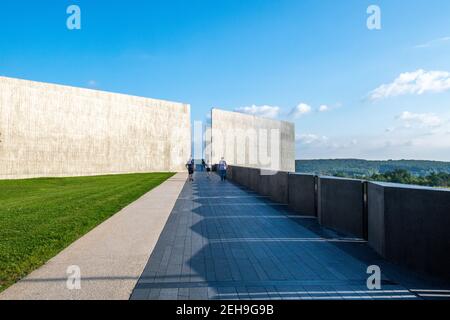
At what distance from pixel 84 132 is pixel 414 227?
36.2 meters

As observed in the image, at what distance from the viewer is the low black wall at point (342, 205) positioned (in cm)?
754

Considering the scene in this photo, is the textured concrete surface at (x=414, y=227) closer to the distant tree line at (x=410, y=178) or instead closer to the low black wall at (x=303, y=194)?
the distant tree line at (x=410, y=178)

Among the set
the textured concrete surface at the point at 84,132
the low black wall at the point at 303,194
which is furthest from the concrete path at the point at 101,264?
the textured concrete surface at the point at 84,132

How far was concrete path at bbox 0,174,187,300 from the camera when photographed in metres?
4.25

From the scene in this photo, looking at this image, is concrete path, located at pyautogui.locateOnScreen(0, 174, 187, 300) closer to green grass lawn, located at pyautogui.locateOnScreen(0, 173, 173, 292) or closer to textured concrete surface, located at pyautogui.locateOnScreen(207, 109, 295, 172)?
green grass lawn, located at pyautogui.locateOnScreen(0, 173, 173, 292)

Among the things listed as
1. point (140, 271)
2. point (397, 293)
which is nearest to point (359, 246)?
point (397, 293)

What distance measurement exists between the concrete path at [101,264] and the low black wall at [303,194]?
4.10 m

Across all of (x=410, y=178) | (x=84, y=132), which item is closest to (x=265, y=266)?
(x=410, y=178)

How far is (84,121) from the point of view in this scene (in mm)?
37562

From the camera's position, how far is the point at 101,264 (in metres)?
5.45

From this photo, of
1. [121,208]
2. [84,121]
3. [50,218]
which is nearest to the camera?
[50,218]

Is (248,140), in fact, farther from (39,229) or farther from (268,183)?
(39,229)
